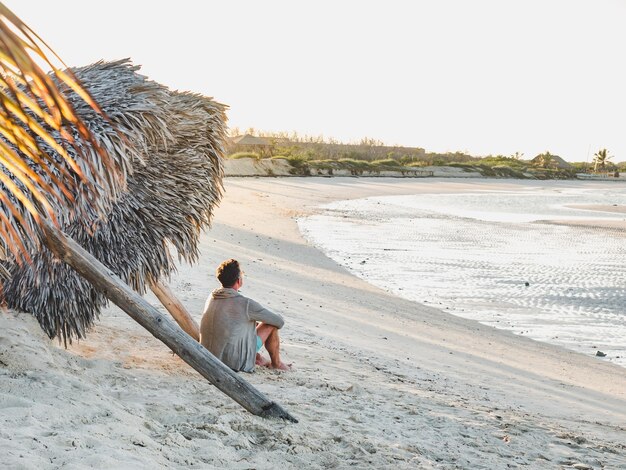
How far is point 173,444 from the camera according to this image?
12.3 ft

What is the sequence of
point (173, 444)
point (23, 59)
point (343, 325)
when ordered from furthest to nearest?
point (343, 325), point (173, 444), point (23, 59)

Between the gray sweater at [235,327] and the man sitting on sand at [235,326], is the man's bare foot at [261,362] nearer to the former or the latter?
the man sitting on sand at [235,326]

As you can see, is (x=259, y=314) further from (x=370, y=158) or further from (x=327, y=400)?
(x=370, y=158)

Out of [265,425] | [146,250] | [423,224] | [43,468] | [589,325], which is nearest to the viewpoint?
[43,468]

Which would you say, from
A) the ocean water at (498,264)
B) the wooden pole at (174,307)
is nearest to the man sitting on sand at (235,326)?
the wooden pole at (174,307)

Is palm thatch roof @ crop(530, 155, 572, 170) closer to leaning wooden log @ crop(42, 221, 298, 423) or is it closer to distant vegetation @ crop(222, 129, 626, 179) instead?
distant vegetation @ crop(222, 129, 626, 179)

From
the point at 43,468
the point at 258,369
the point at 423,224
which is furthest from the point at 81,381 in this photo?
the point at 423,224

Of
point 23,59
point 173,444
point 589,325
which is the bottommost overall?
point 589,325

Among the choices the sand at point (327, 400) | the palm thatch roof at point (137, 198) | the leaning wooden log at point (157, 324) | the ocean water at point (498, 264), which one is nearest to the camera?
the sand at point (327, 400)

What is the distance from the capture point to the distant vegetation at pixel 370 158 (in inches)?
2163

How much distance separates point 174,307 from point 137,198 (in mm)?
1219

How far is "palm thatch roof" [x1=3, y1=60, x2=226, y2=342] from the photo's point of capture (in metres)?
5.11

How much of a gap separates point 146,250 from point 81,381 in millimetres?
1662

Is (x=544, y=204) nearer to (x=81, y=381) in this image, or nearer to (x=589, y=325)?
(x=589, y=325)
